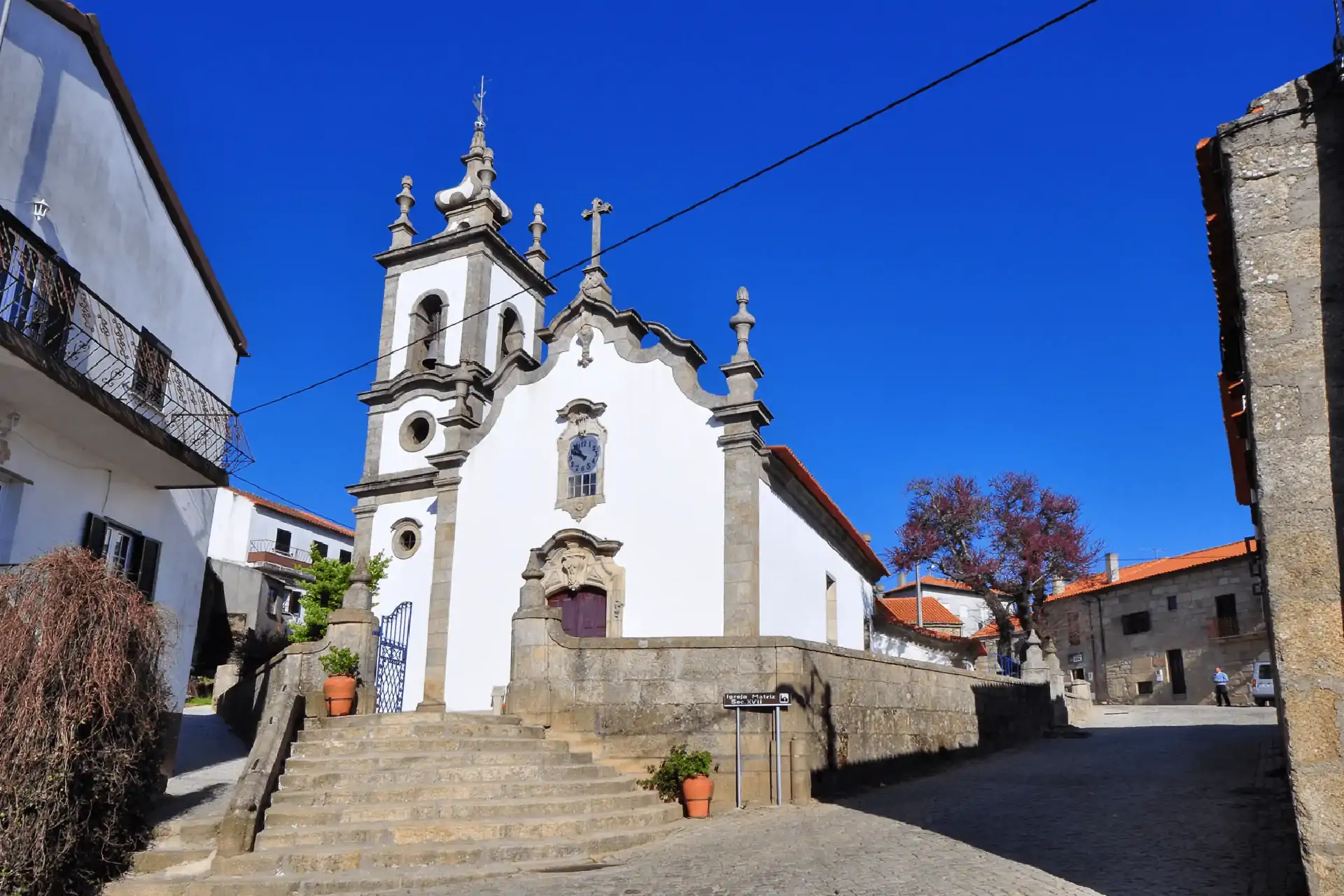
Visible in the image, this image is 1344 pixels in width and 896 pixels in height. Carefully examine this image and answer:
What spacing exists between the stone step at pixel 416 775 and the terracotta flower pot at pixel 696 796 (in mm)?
1137

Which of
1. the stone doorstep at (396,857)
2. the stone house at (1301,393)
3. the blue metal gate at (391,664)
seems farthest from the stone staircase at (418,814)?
the stone house at (1301,393)

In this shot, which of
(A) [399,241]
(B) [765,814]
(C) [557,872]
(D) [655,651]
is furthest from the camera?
(A) [399,241]

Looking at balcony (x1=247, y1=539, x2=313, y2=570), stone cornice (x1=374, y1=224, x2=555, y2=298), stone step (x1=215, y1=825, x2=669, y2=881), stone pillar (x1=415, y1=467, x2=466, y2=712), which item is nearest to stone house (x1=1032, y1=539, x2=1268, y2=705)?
stone cornice (x1=374, y1=224, x2=555, y2=298)

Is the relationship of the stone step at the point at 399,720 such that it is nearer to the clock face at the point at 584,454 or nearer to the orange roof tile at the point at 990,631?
the clock face at the point at 584,454

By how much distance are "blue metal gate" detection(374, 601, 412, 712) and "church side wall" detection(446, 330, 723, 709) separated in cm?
114

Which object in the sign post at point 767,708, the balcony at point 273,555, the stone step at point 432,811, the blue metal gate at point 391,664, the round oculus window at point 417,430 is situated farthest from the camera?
the balcony at point 273,555

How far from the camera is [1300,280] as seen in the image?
17.5 feet

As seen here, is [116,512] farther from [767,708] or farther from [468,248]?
[468,248]

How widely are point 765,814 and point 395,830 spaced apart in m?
4.06

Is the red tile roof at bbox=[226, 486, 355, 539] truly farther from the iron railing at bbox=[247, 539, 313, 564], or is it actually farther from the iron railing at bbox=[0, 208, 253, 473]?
the iron railing at bbox=[0, 208, 253, 473]

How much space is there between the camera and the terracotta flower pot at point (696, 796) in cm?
1115

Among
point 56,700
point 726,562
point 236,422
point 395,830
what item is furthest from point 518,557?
point 56,700

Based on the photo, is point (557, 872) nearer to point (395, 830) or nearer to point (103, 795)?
point (395, 830)

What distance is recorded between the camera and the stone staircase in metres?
8.25
